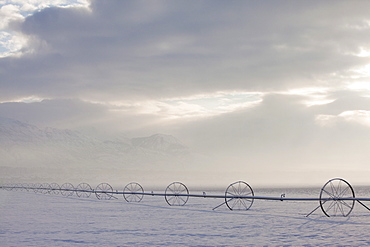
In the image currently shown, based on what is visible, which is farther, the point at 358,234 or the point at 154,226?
the point at 154,226

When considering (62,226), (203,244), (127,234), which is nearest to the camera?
(203,244)

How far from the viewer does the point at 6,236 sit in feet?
78.4

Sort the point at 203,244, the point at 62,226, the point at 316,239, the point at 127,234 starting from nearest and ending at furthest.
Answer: the point at 203,244, the point at 316,239, the point at 127,234, the point at 62,226

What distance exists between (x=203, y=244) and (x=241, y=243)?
1.89 metres

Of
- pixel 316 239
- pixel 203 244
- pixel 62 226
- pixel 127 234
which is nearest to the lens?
pixel 203 244

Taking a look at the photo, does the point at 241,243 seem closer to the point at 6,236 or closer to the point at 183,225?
the point at 183,225

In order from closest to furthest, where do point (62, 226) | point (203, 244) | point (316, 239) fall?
point (203, 244), point (316, 239), point (62, 226)

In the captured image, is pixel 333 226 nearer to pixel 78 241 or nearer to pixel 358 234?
pixel 358 234

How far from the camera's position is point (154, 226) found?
29.3 metres

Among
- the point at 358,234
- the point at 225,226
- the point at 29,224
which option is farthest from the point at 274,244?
the point at 29,224

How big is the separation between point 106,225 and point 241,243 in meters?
11.2

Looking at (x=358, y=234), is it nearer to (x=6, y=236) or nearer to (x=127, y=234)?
(x=127, y=234)

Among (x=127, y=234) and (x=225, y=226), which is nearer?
(x=127, y=234)

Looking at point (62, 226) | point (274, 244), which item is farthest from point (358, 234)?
point (62, 226)
